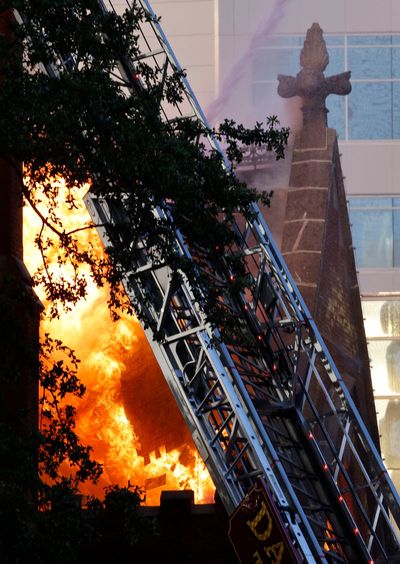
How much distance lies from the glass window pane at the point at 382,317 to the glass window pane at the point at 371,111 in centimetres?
469

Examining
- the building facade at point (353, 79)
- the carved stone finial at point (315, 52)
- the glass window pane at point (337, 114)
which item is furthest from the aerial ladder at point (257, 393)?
the glass window pane at point (337, 114)

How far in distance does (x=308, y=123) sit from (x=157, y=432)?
300 inches

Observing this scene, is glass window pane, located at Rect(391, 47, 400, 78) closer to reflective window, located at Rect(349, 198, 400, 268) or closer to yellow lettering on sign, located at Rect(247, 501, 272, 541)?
A: reflective window, located at Rect(349, 198, 400, 268)

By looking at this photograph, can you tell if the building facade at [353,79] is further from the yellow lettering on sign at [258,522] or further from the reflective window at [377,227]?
the yellow lettering on sign at [258,522]

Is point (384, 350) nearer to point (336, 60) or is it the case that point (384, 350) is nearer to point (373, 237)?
point (373, 237)

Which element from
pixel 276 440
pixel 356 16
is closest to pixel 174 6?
pixel 356 16

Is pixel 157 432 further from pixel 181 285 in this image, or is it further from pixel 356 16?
pixel 356 16

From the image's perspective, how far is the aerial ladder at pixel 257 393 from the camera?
58.4 feet

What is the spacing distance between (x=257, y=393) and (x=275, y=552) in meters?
3.68

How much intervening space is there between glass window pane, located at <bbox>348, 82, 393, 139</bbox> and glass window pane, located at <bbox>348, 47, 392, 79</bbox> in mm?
282

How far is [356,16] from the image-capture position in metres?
39.6

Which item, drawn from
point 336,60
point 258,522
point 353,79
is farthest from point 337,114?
point 258,522

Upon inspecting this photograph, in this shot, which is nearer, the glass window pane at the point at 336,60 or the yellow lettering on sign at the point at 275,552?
the yellow lettering on sign at the point at 275,552

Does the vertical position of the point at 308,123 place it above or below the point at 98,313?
above
